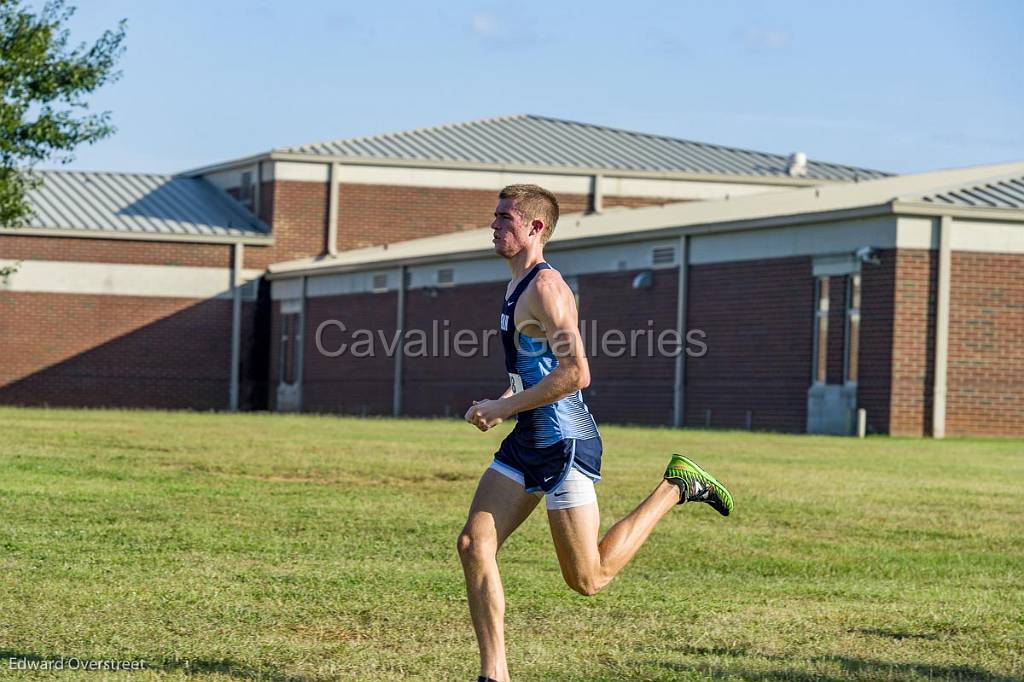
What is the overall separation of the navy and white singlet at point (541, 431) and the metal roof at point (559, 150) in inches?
1827

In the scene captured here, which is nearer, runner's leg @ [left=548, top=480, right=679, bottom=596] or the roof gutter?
runner's leg @ [left=548, top=480, right=679, bottom=596]

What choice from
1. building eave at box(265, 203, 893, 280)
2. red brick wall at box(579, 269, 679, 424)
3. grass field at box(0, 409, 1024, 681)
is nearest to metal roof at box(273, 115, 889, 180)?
building eave at box(265, 203, 893, 280)

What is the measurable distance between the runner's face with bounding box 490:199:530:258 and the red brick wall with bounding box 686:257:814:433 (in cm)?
2616

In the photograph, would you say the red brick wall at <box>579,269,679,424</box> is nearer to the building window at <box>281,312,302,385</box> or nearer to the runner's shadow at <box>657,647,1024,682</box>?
the building window at <box>281,312,302,385</box>

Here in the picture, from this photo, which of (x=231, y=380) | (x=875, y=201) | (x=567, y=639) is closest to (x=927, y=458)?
(x=875, y=201)

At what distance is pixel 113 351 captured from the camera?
49.5 m

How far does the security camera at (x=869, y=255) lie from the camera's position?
3058cm

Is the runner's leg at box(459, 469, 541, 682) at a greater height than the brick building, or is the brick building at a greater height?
the brick building

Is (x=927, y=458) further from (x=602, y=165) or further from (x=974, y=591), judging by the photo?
(x=602, y=165)

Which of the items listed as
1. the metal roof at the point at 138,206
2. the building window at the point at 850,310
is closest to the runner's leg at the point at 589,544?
the building window at the point at 850,310

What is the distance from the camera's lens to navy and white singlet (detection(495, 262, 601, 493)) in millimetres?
6496

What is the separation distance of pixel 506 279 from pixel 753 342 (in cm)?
869

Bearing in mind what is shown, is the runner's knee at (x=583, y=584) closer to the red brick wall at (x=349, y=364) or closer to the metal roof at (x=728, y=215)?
the metal roof at (x=728, y=215)

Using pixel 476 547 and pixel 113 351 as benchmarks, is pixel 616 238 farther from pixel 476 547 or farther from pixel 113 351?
pixel 476 547
